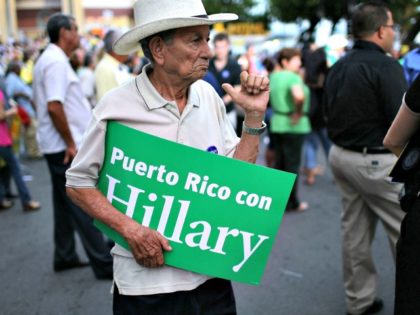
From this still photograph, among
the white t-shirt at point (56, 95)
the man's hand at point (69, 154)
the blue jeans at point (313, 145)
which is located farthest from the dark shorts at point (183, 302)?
the blue jeans at point (313, 145)

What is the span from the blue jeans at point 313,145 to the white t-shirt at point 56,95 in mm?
4034

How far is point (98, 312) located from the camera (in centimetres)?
402

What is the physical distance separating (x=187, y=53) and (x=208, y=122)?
0.30m

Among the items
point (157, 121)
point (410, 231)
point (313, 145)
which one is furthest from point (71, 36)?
point (313, 145)

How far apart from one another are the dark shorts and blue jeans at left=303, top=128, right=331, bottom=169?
18.5 feet

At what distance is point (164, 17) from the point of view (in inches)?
81.5

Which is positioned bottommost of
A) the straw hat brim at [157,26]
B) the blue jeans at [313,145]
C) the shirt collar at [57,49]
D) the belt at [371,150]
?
the blue jeans at [313,145]

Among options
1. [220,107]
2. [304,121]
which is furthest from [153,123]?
[304,121]

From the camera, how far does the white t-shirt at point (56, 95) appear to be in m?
4.24

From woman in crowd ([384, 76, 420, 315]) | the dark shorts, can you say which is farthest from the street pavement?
woman in crowd ([384, 76, 420, 315])

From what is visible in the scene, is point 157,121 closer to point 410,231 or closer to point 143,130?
point 143,130

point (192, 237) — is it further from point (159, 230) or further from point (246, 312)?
point (246, 312)

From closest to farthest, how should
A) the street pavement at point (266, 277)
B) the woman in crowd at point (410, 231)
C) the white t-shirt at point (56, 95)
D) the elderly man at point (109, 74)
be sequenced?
the woman in crowd at point (410, 231)
the street pavement at point (266, 277)
the white t-shirt at point (56, 95)
the elderly man at point (109, 74)

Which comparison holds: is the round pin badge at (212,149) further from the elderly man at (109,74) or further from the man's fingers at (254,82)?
the elderly man at (109,74)
